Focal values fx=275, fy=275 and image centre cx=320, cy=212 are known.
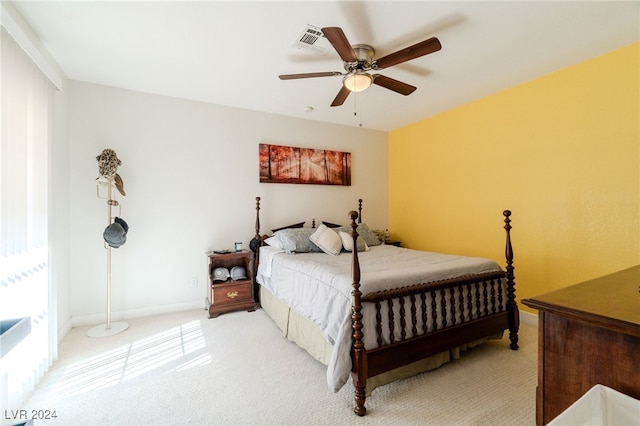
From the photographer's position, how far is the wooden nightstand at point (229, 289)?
324cm

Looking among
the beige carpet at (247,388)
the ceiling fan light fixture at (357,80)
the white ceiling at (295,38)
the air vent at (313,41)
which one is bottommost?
the beige carpet at (247,388)

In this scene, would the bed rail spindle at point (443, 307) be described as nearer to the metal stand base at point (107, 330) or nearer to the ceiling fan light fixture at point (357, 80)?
the ceiling fan light fixture at point (357, 80)

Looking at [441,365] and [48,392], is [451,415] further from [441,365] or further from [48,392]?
[48,392]

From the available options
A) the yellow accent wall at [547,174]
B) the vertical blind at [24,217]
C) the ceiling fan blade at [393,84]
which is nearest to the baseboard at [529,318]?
the yellow accent wall at [547,174]

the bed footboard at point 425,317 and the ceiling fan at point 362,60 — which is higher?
the ceiling fan at point 362,60

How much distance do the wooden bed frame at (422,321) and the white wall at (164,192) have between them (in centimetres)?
226

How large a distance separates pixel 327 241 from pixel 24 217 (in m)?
2.55

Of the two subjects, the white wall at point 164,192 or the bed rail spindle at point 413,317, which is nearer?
the bed rail spindle at point 413,317

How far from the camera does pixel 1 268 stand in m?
1.58

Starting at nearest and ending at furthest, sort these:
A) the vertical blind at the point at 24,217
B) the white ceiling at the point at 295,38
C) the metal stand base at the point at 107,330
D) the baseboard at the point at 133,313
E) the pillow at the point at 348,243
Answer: the vertical blind at the point at 24,217, the white ceiling at the point at 295,38, the metal stand base at the point at 107,330, the baseboard at the point at 133,313, the pillow at the point at 348,243

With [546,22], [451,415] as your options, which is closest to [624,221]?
[546,22]

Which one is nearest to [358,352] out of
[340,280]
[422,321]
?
[340,280]

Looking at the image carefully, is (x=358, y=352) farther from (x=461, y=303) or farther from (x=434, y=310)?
(x=461, y=303)

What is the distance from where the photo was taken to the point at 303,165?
416cm
